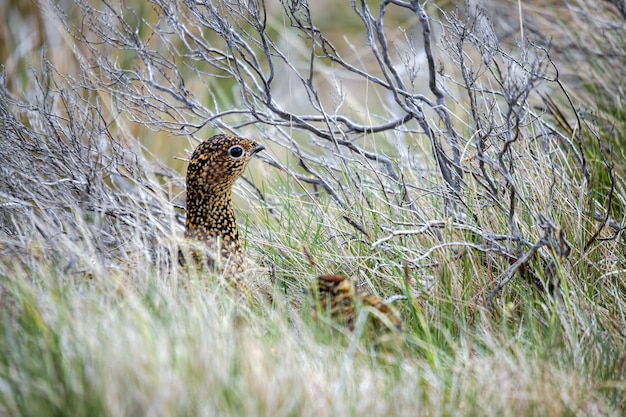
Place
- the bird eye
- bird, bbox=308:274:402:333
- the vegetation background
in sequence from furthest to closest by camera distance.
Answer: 1. the bird eye
2. bird, bbox=308:274:402:333
3. the vegetation background

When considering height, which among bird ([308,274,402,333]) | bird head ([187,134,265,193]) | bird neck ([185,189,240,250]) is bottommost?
bird ([308,274,402,333])

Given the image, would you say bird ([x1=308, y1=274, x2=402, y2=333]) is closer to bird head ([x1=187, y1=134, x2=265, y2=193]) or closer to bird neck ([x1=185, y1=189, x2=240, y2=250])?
bird neck ([x1=185, y1=189, x2=240, y2=250])

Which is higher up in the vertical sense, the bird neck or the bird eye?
the bird eye

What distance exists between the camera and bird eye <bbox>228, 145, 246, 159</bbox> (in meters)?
3.62

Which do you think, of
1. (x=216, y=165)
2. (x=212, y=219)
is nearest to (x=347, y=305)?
(x=212, y=219)

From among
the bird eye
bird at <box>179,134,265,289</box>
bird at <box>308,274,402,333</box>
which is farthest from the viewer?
the bird eye

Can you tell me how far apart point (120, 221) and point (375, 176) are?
4.31ft

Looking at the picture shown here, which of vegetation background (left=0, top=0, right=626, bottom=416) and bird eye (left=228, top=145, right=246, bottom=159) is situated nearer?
vegetation background (left=0, top=0, right=626, bottom=416)

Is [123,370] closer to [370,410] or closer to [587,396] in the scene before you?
[370,410]

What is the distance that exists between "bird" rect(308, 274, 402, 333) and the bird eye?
2.80ft

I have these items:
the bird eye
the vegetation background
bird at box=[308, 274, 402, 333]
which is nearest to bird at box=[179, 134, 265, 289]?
the bird eye

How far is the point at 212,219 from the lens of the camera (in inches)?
140

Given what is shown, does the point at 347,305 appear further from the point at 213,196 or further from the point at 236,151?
the point at 236,151

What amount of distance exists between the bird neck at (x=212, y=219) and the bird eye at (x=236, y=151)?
17 centimetres
